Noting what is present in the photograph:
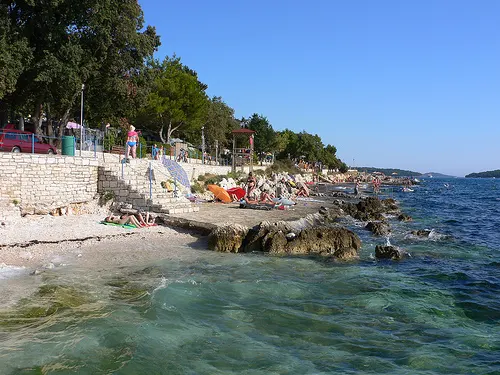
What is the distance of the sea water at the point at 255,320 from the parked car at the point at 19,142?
355 inches

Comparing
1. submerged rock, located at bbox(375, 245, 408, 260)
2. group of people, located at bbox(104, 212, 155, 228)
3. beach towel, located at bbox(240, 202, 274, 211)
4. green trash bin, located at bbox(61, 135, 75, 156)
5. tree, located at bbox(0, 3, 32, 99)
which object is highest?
tree, located at bbox(0, 3, 32, 99)

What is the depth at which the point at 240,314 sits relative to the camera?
8477 mm

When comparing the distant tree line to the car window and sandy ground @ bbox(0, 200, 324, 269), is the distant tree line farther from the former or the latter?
sandy ground @ bbox(0, 200, 324, 269)

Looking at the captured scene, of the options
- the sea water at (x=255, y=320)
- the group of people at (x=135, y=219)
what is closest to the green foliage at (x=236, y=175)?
the group of people at (x=135, y=219)

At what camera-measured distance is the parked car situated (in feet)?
56.7

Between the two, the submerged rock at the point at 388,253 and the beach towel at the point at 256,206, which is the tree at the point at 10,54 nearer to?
the beach towel at the point at 256,206

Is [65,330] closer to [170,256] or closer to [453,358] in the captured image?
[170,256]

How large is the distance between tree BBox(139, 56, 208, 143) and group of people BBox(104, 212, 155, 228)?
79.7 feet

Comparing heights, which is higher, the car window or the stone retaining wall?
the car window

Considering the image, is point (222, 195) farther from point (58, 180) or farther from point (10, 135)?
point (10, 135)

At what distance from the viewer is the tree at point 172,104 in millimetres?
39625

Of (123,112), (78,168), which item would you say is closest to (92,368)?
(78,168)

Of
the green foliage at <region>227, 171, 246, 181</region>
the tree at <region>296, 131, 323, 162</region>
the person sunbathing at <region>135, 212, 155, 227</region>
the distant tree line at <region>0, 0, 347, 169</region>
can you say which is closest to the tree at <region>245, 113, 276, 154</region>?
the tree at <region>296, 131, 323, 162</region>

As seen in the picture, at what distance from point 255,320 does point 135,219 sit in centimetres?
897
